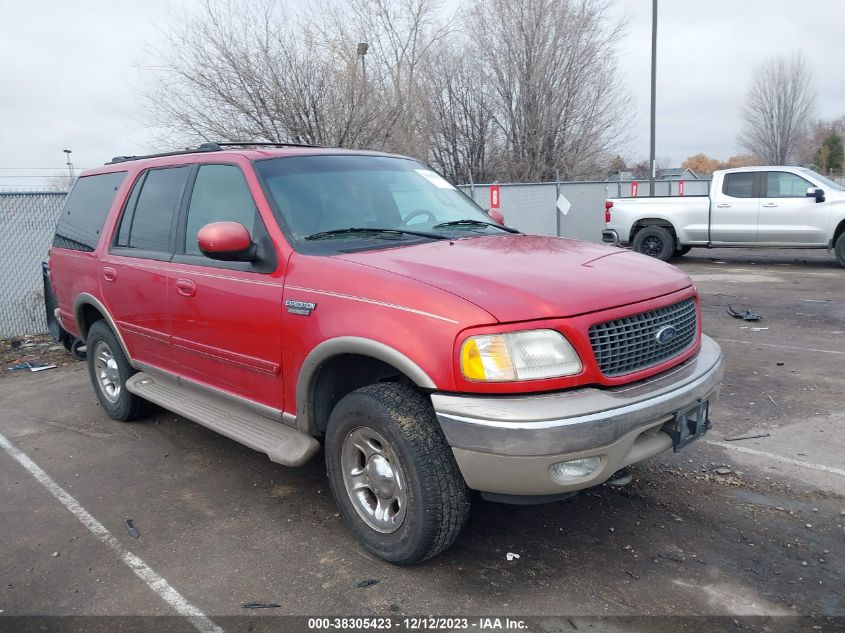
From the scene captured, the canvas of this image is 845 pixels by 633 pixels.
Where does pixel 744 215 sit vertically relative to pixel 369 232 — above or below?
below

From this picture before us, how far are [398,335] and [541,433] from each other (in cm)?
71

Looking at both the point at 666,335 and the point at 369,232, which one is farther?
the point at 369,232

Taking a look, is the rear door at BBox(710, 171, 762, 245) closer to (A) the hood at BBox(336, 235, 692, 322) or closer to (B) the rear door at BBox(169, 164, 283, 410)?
(A) the hood at BBox(336, 235, 692, 322)

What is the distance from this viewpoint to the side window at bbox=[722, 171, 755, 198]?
43.2 feet

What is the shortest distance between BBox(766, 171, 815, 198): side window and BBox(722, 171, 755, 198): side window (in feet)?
0.98

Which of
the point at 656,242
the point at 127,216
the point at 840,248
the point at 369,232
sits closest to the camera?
the point at 369,232

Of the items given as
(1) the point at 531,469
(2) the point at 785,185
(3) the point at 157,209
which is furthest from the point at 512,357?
(2) the point at 785,185

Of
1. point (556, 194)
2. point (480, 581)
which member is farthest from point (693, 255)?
point (480, 581)

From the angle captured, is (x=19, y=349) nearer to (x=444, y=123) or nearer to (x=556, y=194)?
(x=556, y=194)

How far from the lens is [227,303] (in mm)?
3656

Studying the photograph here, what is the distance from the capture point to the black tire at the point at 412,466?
2.81 meters

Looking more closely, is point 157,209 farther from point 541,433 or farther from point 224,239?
point 541,433

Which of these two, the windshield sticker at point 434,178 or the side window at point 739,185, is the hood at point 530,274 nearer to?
the windshield sticker at point 434,178

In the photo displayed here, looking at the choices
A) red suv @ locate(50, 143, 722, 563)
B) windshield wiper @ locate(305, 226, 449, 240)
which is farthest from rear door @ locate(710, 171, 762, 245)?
windshield wiper @ locate(305, 226, 449, 240)
